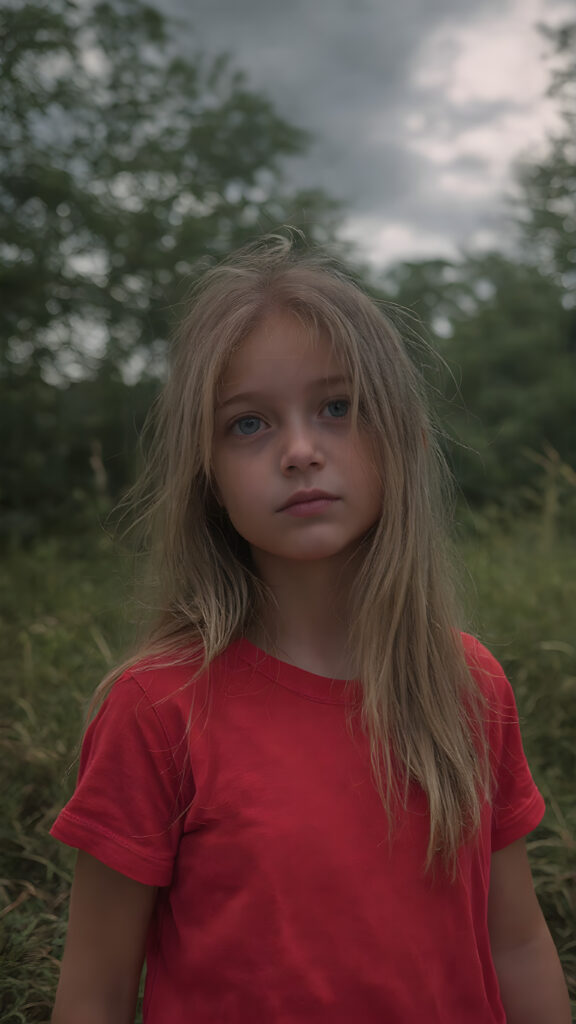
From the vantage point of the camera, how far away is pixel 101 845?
3.65 ft

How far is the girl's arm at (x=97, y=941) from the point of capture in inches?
45.4

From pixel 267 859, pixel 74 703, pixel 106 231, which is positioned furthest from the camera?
pixel 106 231

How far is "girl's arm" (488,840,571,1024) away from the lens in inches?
52.8

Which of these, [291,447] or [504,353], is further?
[504,353]

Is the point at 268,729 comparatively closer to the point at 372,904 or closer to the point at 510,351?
the point at 372,904

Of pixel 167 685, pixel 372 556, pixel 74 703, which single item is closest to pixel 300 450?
pixel 372 556

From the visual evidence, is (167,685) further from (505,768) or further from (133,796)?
(505,768)

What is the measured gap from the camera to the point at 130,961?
3.88 ft

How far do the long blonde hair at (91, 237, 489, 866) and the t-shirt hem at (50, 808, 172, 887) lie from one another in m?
0.21

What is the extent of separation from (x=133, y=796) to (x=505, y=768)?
0.60 m

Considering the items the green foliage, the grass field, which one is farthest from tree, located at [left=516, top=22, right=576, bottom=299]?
the grass field

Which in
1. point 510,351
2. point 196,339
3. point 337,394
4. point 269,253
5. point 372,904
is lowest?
point 372,904

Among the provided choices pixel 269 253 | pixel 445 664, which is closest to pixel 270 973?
pixel 445 664

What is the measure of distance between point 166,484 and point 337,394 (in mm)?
342
